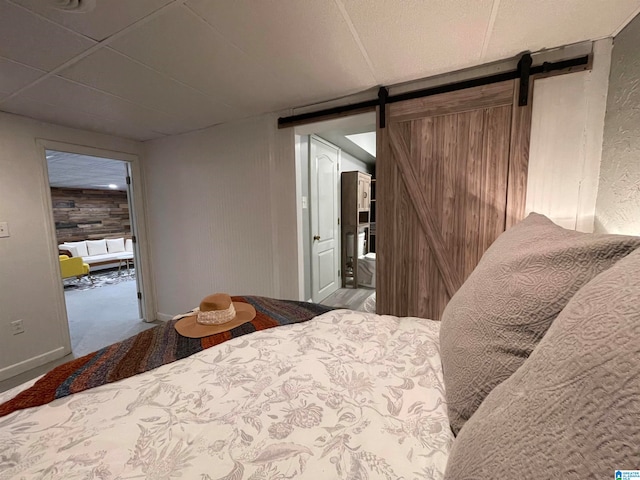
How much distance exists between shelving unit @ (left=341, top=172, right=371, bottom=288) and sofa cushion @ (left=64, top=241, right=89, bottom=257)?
6164 mm

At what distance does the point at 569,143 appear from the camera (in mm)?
1546

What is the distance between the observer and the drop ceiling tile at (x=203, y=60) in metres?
1.28

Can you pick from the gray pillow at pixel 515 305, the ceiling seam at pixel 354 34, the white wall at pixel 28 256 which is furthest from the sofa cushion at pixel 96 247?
the gray pillow at pixel 515 305

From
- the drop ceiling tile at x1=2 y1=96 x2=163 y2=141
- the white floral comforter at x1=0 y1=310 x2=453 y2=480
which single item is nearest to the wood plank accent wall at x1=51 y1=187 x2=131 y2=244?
the drop ceiling tile at x1=2 y1=96 x2=163 y2=141

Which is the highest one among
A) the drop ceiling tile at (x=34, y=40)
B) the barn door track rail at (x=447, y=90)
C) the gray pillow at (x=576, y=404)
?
the drop ceiling tile at (x=34, y=40)

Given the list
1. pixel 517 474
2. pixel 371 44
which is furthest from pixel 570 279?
pixel 371 44

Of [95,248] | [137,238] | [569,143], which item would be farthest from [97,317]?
[569,143]

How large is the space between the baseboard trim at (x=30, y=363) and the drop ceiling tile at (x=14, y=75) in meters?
2.32

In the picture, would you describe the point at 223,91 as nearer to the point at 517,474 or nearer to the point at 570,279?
the point at 570,279

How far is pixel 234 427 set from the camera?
2.10 ft

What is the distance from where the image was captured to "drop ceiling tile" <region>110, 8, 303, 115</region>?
4.21ft

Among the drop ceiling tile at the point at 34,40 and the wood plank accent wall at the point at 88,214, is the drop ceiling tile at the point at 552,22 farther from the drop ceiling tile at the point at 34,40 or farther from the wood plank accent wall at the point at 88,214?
the wood plank accent wall at the point at 88,214

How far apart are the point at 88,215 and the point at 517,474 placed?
29.6ft

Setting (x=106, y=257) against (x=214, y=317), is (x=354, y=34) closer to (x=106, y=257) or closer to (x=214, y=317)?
(x=214, y=317)
